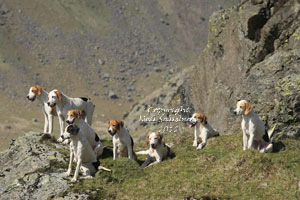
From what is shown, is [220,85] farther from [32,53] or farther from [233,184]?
[32,53]

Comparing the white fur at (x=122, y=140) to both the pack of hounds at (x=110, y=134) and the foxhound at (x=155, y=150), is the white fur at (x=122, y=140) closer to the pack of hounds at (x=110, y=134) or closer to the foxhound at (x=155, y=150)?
the pack of hounds at (x=110, y=134)

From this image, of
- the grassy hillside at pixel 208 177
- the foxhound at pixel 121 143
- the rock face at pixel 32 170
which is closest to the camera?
the grassy hillside at pixel 208 177

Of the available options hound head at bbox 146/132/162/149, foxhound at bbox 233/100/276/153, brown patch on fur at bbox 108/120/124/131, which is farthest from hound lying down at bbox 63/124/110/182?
foxhound at bbox 233/100/276/153

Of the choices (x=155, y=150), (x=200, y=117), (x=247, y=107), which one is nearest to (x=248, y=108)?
(x=247, y=107)

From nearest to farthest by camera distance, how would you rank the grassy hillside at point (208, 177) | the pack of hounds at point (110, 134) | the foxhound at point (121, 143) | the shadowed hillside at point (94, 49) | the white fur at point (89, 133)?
the grassy hillside at point (208, 177) < the pack of hounds at point (110, 134) < the white fur at point (89, 133) < the foxhound at point (121, 143) < the shadowed hillside at point (94, 49)

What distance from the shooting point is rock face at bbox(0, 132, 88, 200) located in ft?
49.5

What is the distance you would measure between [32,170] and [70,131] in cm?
284

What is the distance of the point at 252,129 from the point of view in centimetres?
1625

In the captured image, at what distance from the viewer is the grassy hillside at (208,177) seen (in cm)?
1395

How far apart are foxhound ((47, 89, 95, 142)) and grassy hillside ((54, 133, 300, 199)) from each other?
3.04m

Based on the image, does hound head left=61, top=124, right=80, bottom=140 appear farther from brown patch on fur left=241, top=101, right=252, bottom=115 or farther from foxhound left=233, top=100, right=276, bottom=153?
brown patch on fur left=241, top=101, right=252, bottom=115

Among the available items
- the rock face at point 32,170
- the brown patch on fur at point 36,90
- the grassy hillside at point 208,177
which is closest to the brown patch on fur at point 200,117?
the grassy hillside at point 208,177

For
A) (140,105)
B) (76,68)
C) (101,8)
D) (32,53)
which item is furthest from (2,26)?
(140,105)

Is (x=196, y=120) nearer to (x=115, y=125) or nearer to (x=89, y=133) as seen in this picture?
(x=115, y=125)
